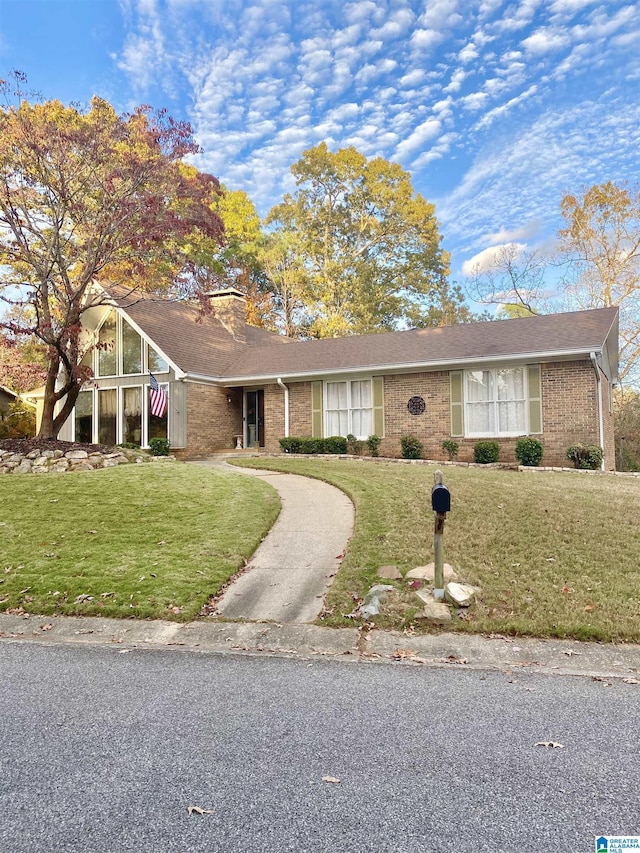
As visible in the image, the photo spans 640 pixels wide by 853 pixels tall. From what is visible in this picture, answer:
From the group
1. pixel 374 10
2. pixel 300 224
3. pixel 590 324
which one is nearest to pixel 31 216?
pixel 374 10

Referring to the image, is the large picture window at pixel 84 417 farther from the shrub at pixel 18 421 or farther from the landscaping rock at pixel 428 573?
the landscaping rock at pixel 428 573

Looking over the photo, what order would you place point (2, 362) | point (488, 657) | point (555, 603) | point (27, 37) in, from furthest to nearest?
point (2, 362)
point (27, 37)
point (555, 603)
point (488, 657)

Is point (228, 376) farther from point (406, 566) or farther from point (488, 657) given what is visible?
point (488, 657)

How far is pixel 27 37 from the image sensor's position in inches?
565

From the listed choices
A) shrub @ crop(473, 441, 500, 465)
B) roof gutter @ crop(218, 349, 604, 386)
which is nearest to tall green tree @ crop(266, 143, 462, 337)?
roof gutter @ crop(218, 349, 604, 386)

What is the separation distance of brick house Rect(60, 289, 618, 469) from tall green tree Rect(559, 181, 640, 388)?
953 centimetres

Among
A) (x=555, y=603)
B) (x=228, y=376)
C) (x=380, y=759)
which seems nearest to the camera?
(x=380, y=759)

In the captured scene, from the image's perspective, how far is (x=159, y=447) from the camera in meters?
17.2

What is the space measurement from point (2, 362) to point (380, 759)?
73.8 ft

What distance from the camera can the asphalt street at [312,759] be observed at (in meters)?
2.10

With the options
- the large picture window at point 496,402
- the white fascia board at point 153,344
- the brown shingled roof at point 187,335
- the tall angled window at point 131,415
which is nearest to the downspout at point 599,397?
the large picture window at point 496,402

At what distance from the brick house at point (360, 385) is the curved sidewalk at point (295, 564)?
7365 millimetres

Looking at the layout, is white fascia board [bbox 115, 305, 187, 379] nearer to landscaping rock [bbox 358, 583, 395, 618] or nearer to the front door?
the front door

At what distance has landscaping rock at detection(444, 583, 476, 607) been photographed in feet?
16.0
